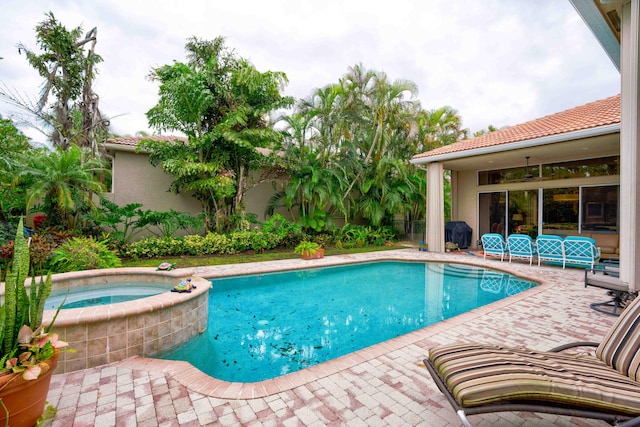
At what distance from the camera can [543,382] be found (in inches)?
74.9

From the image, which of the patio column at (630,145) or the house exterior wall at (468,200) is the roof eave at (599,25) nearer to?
the patio column at (630,145)

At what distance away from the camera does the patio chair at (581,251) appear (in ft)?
27.1

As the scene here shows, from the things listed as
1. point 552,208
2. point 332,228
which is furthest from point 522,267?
point 332,228

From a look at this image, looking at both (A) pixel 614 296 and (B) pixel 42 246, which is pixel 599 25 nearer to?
(A) pixel 614 296

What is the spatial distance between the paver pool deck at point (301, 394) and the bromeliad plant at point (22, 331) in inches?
27.7

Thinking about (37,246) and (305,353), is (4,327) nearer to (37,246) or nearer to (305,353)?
(305,353)

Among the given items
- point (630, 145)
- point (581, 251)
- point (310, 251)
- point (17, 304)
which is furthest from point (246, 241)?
point (581, 251)

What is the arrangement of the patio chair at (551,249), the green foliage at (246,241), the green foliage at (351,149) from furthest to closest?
the green foliage at (351,149) → the green foliage at (246,241) → the patio chair at (551,249)

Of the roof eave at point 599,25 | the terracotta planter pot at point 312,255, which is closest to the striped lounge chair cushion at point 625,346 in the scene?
the roof eave at point 599,25

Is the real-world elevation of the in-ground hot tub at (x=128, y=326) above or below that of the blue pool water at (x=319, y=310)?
above

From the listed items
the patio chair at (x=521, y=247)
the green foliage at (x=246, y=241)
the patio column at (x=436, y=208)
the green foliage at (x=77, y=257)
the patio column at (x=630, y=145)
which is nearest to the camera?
the patio column at (x=630, y=145)

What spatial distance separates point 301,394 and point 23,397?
205 centimetres

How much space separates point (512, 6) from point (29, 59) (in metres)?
16.0

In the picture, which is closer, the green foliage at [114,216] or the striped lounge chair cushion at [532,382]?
the striped lounge chair cushion at [532,382]
